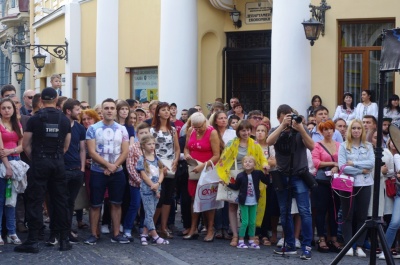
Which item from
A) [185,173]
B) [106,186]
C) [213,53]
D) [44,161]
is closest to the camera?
[44,161]

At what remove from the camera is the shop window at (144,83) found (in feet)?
75.1

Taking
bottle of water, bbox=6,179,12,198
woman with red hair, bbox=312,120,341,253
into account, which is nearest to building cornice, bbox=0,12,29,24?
bottle of water, bbox=6,179,12,198

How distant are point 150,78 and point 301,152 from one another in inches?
458

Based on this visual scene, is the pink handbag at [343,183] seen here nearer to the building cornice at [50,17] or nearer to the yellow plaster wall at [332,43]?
the yellow plaster wall at [332,43]

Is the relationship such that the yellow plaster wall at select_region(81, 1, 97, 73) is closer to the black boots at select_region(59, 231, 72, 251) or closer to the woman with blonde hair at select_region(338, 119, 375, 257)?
the black boots at select_region(59, 231, 72, 251)

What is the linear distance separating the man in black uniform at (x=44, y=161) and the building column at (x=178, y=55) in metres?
8.99

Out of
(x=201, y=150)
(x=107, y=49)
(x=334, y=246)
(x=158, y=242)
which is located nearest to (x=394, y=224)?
(x=334, y=246)

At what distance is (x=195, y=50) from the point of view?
2102cm

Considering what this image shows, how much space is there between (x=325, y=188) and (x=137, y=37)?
11.9m

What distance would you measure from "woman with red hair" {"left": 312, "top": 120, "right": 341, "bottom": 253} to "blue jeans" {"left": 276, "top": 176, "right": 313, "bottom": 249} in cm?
51

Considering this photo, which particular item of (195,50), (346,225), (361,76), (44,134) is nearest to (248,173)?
(346,225)

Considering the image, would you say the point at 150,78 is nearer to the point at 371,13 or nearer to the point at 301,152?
the point at 371,13

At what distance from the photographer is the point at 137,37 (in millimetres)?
23375

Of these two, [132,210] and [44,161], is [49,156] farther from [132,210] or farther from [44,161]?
[132,210]
